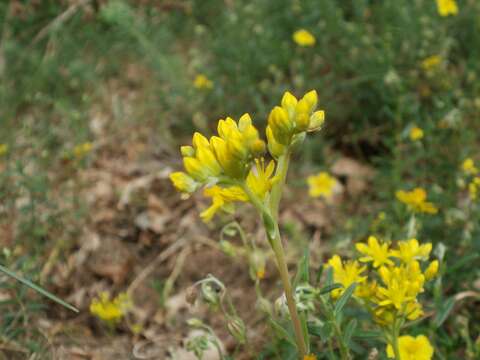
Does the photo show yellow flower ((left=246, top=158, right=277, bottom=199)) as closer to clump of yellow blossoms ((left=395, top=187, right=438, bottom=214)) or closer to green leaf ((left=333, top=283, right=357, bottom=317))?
green leaf ((left=333, top=283, right=357, bottom=317))

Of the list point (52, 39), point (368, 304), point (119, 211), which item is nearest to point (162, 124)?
point (119, 211)

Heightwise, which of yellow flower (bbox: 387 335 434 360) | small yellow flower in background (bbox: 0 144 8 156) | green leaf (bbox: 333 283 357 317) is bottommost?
yellow flower (bbox: 387 335 434 360)

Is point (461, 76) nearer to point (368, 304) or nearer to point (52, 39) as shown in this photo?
point (368, 304)

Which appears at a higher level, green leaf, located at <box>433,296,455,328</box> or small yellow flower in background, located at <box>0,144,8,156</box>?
small yellow flower in background, located at <box>0,144,8,156</box>

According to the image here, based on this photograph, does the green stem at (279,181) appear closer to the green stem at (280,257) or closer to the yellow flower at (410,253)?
the green stem at (280,257)

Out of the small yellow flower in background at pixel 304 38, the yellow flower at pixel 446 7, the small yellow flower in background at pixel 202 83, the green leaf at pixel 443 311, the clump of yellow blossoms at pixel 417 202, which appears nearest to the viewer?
the green leaf at pixel 443 311

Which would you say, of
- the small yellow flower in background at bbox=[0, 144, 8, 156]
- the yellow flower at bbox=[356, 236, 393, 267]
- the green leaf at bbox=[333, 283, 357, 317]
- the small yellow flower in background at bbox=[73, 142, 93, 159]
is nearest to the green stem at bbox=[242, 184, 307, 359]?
the green leaf at bbox=[333, 283, 357, 317]

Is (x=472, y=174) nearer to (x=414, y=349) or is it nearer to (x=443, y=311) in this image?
(x=443, y=311)

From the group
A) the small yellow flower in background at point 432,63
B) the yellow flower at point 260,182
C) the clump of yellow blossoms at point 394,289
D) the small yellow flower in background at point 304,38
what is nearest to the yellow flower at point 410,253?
the clump of yellow blossoms at point 394,289

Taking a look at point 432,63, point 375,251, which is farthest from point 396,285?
point 432,63
